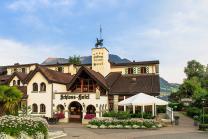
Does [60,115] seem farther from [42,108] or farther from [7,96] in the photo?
[7,96]

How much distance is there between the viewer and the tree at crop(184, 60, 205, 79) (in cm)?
9217

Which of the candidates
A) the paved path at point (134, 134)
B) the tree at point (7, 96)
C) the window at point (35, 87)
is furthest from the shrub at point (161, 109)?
the tree at point (7, 96)

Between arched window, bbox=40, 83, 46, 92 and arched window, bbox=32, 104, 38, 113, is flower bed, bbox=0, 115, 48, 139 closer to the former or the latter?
arched window, bbox=40, 83, 46, 92

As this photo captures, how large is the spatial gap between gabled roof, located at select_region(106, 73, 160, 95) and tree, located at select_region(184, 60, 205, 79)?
49584 millimetres

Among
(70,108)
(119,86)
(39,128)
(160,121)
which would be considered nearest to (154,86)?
(119,86)

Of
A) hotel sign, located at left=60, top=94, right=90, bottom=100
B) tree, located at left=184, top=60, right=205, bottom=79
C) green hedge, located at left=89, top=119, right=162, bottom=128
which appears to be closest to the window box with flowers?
hotel sign, located at left=60, top=94, right=90, bottom=100

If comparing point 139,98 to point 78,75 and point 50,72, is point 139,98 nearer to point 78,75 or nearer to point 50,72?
point 78,75

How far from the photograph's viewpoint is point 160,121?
3484 centimetres

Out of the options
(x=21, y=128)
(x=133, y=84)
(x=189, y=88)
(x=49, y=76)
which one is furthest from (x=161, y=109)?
(x=21, y=128)

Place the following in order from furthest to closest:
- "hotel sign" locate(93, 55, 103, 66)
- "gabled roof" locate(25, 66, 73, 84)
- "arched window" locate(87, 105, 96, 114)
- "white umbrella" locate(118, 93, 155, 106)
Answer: "hotel sign" locate(93, 55, 103, 66) → "gabled roof" locate(25, 66, 73, 84) → "arched window" locate(87, 105, 96, 114) → "white umbrella" locate(118, 93, 155, 106)

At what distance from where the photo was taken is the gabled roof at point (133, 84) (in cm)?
4198

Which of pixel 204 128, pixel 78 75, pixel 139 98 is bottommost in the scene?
pixel 204 128

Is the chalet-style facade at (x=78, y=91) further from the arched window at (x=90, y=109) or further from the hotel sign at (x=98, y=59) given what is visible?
the hotel sign at (x=98, y=59)

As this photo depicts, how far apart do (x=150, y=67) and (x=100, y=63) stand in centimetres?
749
